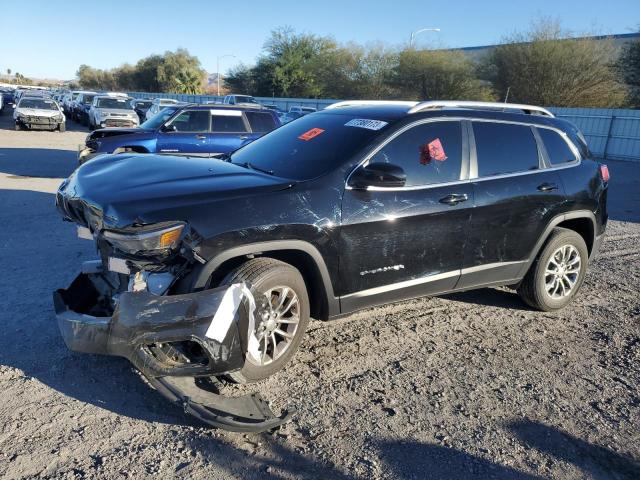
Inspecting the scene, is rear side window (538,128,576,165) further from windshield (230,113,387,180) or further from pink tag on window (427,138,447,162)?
windshield (230,113,387,180)

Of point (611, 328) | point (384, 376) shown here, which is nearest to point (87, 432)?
point (384, 376)

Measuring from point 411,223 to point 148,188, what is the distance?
1.95 meters

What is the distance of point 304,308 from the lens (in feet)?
12.0

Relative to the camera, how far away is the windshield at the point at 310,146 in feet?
13.0

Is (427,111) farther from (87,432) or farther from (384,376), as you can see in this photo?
(87,432)

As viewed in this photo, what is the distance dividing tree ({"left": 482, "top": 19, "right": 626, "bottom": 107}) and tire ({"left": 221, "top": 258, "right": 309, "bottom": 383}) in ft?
110

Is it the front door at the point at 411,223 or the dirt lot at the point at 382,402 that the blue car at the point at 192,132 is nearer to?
the dirt lot at the point at 382,402

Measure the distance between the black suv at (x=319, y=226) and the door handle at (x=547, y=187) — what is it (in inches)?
1.0

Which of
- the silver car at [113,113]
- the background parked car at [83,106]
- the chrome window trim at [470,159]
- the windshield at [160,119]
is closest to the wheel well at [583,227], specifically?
the chrome window trim at [470,159]

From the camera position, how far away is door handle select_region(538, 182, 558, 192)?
479 cm

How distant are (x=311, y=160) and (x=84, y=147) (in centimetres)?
745

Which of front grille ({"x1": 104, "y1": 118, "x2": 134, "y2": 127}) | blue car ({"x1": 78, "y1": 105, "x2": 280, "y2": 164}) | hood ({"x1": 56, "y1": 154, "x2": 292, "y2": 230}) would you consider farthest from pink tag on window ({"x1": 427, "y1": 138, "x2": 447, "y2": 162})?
front grille ({"x1": 104, "y1": 118, "x2": 134, "y2": 127})

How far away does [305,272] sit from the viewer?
3.76 m

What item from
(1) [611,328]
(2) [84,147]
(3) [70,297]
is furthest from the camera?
(2) [84,147]
